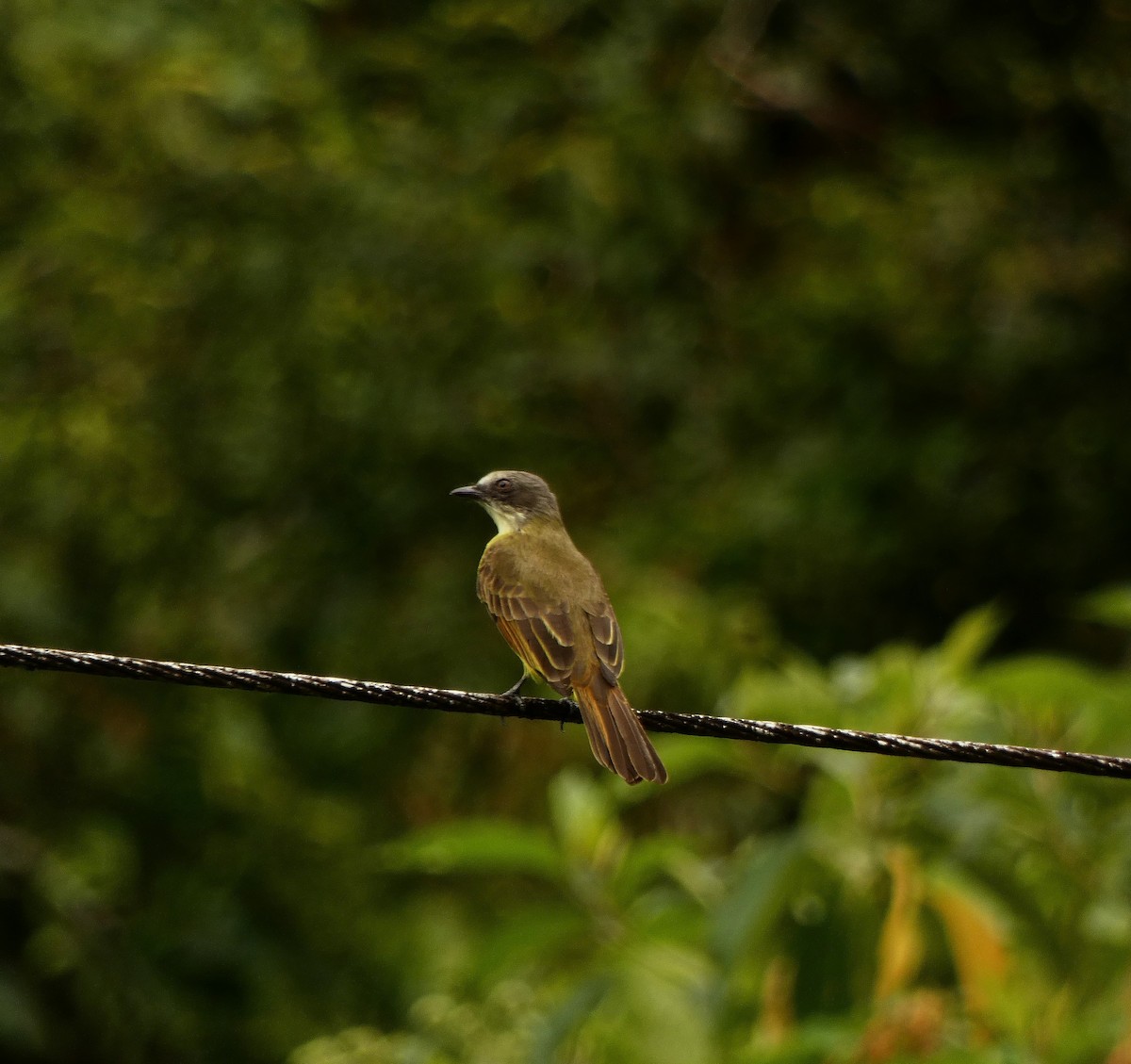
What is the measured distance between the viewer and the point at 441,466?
30.5 ft

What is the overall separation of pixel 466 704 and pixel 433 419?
5841 millimetres

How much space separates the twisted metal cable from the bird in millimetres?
998

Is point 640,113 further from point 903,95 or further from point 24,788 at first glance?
point 24,788

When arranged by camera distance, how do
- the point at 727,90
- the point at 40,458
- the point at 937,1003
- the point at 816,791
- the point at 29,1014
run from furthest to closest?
1. the point at 727,90
2. the point at 40,458
3. the point at 29,1014
4. the point at 816,791
5. the point at 937,1003

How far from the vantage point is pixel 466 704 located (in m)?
3.29

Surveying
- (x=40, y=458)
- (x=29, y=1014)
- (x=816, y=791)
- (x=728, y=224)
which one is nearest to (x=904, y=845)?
(x=816, y=791)

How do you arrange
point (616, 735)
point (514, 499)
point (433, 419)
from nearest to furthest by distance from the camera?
point (616, 735), point (514, 499), point (433, 419)

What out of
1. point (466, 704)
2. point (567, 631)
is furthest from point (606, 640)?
point (466, 704)

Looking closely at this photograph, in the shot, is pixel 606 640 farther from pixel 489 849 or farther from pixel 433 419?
pixel 433 419

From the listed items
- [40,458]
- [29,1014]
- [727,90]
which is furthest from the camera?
[727,90]

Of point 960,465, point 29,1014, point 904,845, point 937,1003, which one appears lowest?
point 937,1003

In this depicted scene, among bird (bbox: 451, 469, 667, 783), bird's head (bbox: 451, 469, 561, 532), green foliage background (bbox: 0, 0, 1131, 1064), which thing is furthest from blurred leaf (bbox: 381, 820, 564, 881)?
green foliage background (bbox: 0, 0, 1131, 1064)

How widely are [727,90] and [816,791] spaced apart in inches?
238

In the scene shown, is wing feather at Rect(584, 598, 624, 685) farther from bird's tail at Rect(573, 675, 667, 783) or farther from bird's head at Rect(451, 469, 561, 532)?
bird's head at Rect(451, 469, 561, 532)
